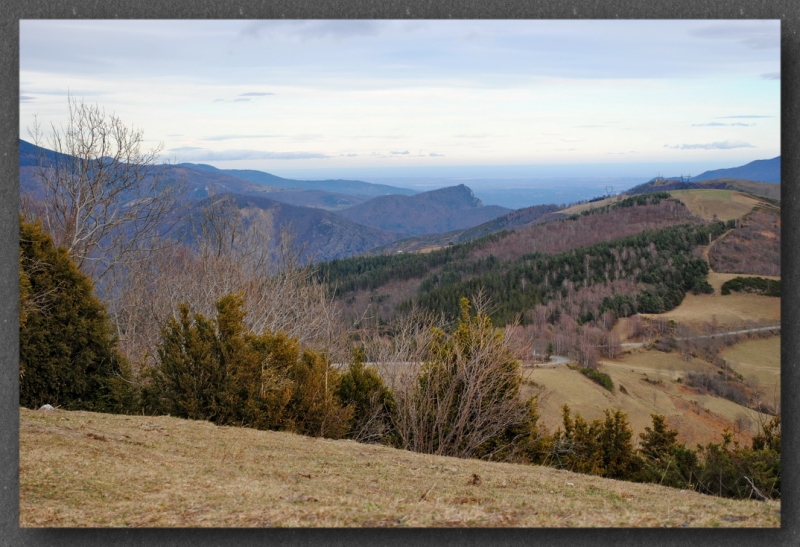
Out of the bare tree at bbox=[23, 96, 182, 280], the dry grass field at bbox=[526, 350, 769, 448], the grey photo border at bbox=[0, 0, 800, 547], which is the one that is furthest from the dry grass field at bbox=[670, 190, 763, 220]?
the dry grass field at bbox=[526, 350, 769, 448]

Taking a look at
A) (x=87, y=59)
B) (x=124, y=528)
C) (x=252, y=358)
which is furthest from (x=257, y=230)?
(x=124, y=528)

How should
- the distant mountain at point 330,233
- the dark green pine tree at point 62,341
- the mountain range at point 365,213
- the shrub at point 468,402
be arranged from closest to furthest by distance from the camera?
1. the dark green pine tree at point 62,341
2. the shrub at point 468,402
3. the mountain range at point 365,213
4. the distant mountain at point 330,233

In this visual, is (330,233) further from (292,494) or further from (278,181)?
(292,494)

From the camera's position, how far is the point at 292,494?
18.9ft

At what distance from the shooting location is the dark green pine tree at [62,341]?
8.17 m

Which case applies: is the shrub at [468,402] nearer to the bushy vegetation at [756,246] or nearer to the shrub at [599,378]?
the bushy vegetation at [756,246]

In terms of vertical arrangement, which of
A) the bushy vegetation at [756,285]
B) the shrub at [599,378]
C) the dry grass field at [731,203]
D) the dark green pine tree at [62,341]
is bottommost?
the shrub at [599,378]

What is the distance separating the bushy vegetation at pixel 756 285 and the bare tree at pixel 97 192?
934 centimetres

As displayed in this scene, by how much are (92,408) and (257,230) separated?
1252 centimetres

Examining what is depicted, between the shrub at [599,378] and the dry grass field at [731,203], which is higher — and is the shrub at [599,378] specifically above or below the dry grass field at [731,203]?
below

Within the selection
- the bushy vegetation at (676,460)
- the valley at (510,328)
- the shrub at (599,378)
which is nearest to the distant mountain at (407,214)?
the valley at (510,328)

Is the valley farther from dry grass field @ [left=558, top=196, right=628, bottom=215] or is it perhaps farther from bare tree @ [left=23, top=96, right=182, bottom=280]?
dry grass field @ [left=558, top=196, right=628, bottom=215]

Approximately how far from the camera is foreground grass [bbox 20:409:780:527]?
5.51m

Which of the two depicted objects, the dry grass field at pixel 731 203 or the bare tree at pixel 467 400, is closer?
the dry grass field at pixel 731 203
